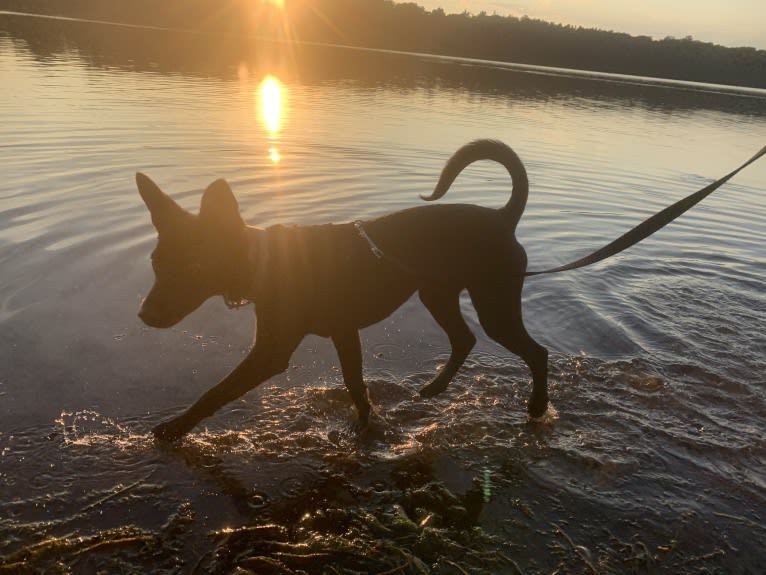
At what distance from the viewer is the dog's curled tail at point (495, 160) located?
4.20 m

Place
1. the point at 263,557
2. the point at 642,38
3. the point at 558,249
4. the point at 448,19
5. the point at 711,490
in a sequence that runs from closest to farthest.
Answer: the point at 263,557
the point at 711,490
the point at 558,249
the point at 642,38
the point at 448,19

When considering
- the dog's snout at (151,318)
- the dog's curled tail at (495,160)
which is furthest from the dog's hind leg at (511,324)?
the dog's snout at (151,318)

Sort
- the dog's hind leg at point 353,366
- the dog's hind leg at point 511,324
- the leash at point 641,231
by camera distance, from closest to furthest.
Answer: the leash at point 641,231 < the dog's hind leg at point 353,366 < the dog's hind leg at point 511,324

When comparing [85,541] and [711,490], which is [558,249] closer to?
[711,490]

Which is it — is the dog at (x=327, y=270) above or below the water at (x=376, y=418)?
above

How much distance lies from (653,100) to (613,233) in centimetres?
3768

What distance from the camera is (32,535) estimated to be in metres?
3.21

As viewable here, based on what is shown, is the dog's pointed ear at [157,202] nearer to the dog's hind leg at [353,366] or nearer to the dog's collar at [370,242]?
the dog's collar at [370,242]

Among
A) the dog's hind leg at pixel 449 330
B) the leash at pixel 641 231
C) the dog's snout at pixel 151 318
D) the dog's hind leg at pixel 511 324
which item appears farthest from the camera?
the dog's hind leg at pixel 449 330

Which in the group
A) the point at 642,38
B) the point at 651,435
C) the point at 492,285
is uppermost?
the point at 642,38

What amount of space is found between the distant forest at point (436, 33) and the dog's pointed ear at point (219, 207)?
85234 millimetres

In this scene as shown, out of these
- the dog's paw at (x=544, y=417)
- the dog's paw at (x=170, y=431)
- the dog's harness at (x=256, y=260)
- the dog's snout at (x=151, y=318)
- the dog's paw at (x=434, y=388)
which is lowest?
the dog's paw at (x=544, y=417)

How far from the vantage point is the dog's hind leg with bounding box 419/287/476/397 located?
183 inches

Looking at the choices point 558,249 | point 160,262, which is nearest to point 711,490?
point 160,262
